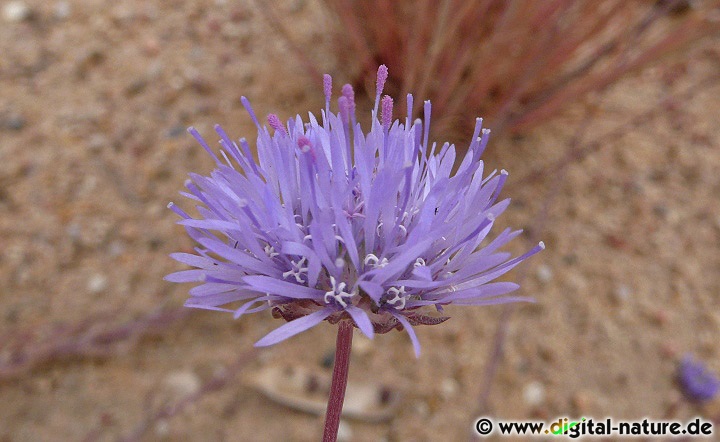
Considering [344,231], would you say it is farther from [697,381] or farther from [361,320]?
[697,381]

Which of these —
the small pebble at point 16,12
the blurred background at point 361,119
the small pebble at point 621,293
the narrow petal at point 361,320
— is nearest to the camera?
the narrow petal at point 361,320

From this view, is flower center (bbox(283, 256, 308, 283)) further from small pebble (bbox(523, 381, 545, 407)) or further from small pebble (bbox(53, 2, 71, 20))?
small pebble (bbox(53, 2, 71, 20))

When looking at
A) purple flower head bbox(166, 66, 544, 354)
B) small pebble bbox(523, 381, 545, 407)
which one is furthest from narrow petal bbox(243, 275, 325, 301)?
small pebble bbox(523, 381, 545, 407)

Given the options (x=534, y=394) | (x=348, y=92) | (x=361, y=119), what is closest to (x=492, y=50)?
(x=361, y=119)

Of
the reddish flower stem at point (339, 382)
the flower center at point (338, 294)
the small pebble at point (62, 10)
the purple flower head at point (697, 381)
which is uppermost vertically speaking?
the small pebble at point (62, 10)

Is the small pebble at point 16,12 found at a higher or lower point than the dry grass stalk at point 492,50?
higher

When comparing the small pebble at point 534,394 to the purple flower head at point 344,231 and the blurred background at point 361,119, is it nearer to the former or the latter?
the blurred background at point 361,119

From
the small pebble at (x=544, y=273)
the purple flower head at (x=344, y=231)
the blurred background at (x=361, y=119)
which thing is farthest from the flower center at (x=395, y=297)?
the small pebble at (x=544, y=273)

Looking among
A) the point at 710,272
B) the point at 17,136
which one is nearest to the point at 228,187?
the point at 17,136
